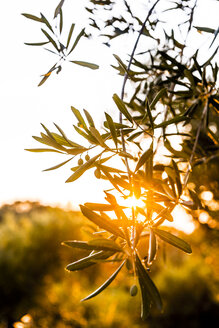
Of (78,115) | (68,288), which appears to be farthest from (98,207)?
(68,288)

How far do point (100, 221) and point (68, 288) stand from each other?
7591 millimetres

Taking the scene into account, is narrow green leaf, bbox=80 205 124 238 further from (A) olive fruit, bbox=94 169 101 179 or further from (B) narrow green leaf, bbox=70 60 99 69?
(B) narrow green leaf, bbox=70 60 99 69

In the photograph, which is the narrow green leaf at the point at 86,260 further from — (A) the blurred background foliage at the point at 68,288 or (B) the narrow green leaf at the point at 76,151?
(A) the blurred background foliage at the point at 68,288

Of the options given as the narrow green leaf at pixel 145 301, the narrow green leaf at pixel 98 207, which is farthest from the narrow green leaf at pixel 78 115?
the narrow green leaf at pixel 145 301

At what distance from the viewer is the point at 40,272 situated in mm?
8727

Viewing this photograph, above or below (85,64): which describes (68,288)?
below

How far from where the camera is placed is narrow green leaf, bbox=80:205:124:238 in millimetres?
355

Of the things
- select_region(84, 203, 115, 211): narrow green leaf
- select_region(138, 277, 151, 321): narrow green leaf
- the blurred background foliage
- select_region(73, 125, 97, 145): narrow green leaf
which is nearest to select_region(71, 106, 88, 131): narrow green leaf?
select_region(73, 125, 97, 145): narrow green leaf

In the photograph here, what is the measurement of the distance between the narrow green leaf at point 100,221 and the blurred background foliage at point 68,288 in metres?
4.91

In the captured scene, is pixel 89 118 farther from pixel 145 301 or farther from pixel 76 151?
pixel 145 301

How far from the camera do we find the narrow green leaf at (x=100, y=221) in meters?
0.36

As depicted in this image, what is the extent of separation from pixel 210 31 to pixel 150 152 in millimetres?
295

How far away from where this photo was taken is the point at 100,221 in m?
0.36

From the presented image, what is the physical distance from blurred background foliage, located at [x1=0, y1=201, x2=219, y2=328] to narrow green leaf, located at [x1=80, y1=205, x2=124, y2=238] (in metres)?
4.91
